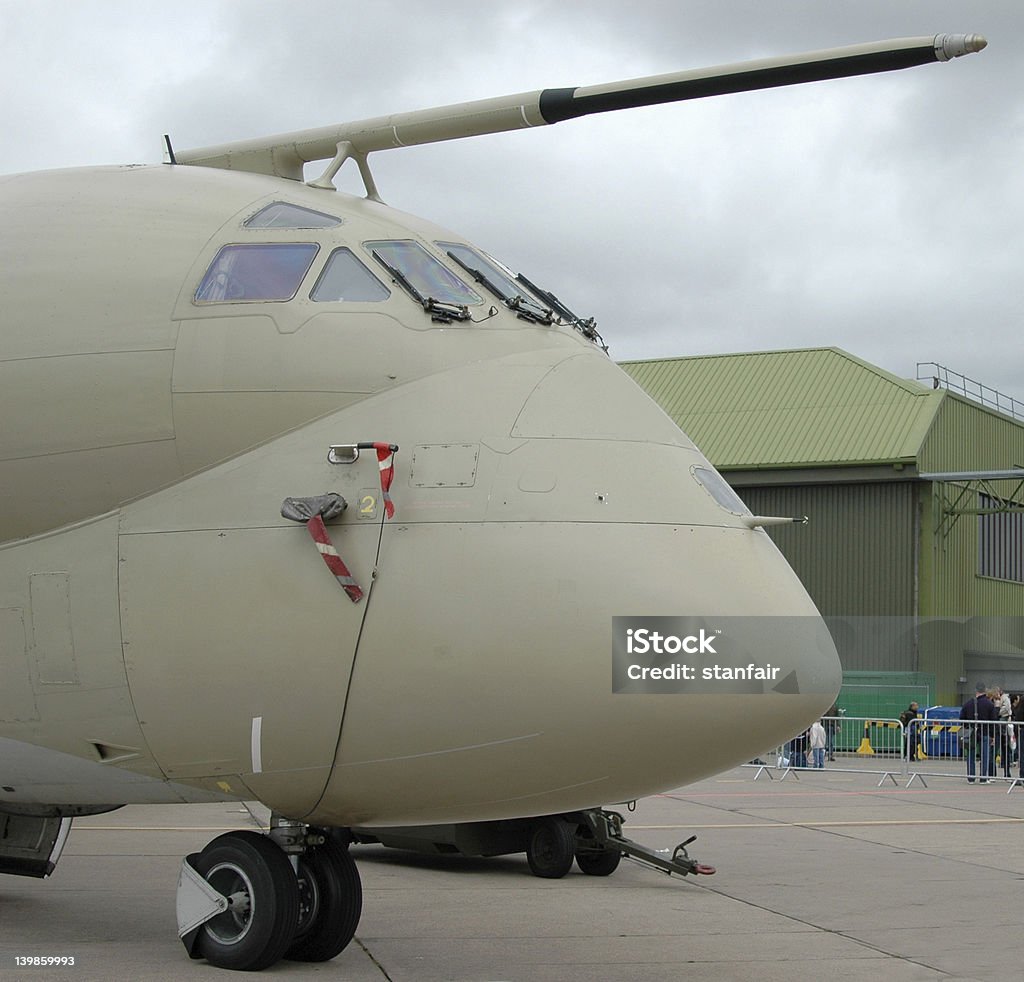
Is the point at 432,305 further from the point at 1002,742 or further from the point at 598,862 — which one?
the point at 1002,742

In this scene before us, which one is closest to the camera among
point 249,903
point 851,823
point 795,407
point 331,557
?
point 331,557

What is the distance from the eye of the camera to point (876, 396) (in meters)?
42.1

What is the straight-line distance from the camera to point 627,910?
11.8 meters

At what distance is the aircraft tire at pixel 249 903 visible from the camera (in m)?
8.12

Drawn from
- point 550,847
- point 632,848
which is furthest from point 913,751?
point 550,847

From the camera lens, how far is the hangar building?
133 feet

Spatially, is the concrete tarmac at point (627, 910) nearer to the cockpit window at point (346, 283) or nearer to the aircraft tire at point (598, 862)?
the aircraft tire at point (598, 862)

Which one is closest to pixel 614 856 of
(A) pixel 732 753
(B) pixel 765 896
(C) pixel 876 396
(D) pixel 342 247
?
(B) pixel 765 896

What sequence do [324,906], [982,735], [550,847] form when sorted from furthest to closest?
[982,735] < [550,847] < [324,906]

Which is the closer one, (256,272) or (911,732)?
(256,272)

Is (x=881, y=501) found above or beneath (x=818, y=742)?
above

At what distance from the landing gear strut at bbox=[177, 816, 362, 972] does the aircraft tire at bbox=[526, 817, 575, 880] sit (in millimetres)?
4903

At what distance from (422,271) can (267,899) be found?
3.63m

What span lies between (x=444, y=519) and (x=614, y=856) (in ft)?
22.8
